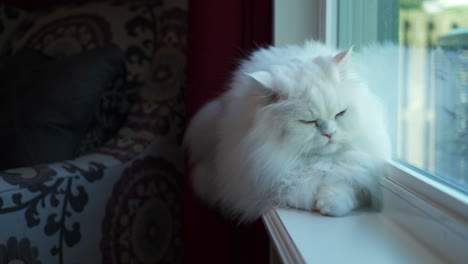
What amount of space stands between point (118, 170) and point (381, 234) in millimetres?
723

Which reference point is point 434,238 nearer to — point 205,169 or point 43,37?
point 205,169

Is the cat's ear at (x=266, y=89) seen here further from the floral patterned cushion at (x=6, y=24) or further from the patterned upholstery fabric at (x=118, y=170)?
the floral patterned cushion at (x=6, y=24)

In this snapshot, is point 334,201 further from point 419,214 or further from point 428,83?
point 428,83

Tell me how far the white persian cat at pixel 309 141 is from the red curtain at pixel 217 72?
0.43m

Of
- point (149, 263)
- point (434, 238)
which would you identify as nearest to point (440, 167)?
point (434, 238)

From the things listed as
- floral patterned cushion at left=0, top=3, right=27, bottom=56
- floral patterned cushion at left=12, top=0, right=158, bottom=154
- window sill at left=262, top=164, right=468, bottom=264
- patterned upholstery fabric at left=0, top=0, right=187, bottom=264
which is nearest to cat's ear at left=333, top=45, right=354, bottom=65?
window sill at left=262, top=164, right=468, bottom=264

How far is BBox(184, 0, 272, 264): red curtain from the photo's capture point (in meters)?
1.20

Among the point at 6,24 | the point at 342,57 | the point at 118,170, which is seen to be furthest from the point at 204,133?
the point at 6,24

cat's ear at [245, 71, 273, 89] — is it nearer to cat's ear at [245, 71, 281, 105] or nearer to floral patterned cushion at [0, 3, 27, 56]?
cat's ear at [245, 71, 281, 105]

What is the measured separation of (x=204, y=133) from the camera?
3.32 feet

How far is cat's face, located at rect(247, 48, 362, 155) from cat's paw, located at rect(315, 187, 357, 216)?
0.07 m

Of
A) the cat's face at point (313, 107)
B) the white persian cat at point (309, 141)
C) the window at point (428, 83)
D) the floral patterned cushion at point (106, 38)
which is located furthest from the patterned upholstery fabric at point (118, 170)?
the window at point (428, 83)

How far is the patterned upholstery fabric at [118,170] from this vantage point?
94 cm

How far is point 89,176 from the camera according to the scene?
1.05m
